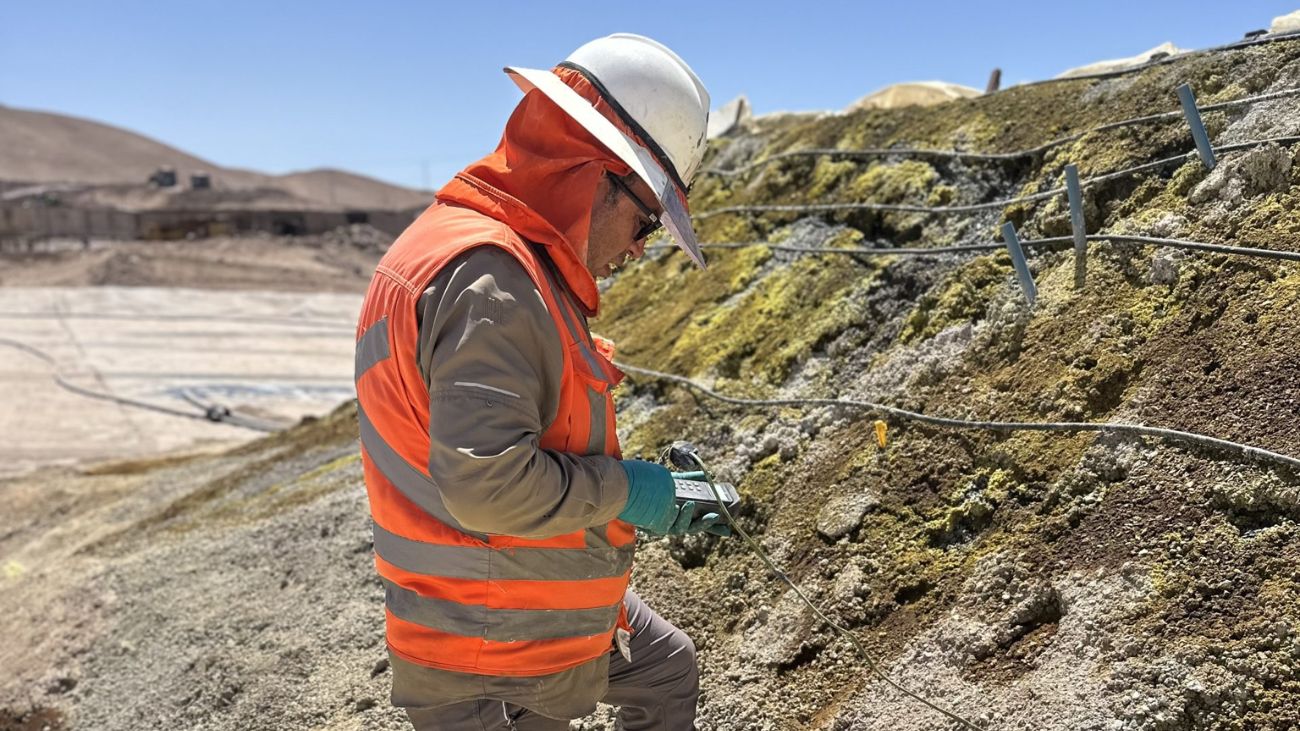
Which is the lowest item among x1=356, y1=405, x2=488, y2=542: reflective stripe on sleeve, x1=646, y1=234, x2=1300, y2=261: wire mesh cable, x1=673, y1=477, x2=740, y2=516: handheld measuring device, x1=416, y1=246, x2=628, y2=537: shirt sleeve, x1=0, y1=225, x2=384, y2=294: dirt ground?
x1=0, y1=225, x2=384, y2=294: dirt ground

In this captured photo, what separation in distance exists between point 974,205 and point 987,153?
0.42 metres

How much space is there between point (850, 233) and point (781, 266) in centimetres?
37

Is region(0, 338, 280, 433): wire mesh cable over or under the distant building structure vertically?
under

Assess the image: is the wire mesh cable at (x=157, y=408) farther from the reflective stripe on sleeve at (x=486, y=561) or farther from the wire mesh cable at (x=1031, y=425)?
the reflective stripe on sleeve at (x=486, y=561)

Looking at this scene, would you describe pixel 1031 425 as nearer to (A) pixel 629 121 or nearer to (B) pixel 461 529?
(A) pixel 629 121

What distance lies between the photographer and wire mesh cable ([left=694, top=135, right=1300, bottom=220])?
→ 347 centimetres

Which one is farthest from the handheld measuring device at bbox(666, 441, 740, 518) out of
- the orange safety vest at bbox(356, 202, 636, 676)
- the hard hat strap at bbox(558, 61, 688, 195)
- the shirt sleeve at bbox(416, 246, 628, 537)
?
the hard hat strap at bbox(558, 61, 688, 195)

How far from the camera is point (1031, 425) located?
10.4 feet

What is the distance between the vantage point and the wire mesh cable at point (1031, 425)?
264cm

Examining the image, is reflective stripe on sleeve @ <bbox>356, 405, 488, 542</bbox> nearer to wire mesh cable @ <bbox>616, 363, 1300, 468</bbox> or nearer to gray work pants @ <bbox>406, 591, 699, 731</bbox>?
gray work pants @ <bbox>406, 591, 699, 731</bbox>

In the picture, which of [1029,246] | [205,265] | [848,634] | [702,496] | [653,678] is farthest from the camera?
[205,265]

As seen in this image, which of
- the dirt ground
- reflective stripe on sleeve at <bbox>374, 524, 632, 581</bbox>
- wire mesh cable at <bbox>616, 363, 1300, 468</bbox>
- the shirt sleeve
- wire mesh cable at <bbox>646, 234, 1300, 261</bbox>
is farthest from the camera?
the dirt ground

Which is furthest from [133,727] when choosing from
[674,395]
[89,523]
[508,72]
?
[89,523]

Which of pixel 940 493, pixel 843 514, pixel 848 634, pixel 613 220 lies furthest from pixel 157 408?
pixel 613 220
